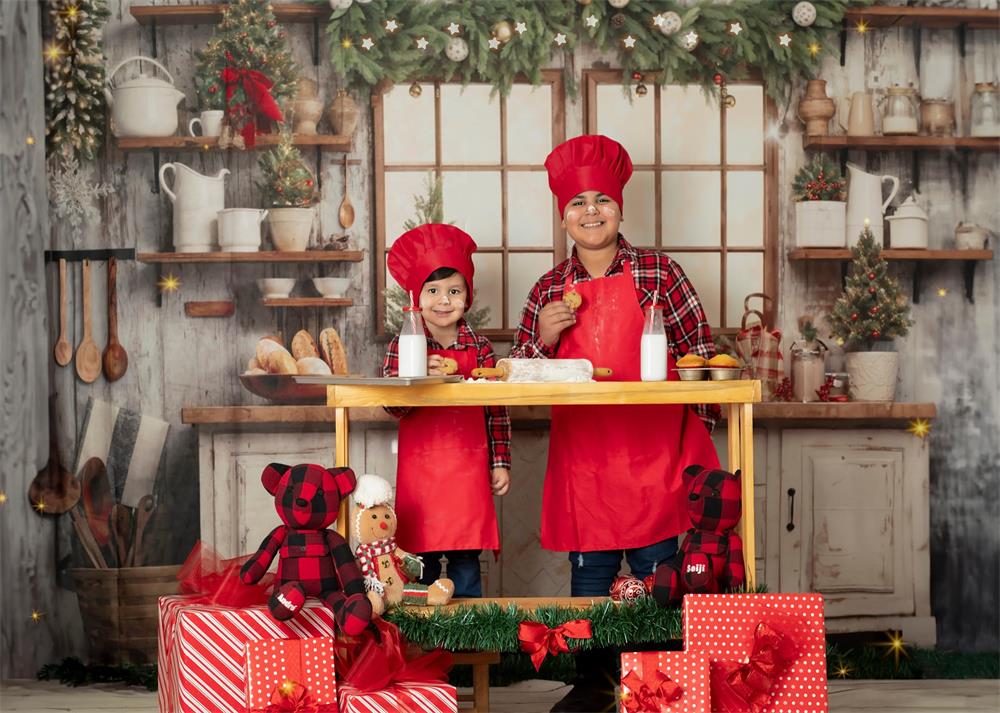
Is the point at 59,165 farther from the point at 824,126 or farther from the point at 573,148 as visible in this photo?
the point at 824,126

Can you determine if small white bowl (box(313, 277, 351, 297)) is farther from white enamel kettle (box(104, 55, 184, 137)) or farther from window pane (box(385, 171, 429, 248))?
white enamel kettle (box(104, 55, 184, 137))

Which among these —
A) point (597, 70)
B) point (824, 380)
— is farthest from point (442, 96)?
point (824, 380)

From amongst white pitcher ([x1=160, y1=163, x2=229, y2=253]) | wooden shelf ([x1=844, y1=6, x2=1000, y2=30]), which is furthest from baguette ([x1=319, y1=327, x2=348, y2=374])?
wooden shelf ([x1=844, y1=6, x2=1000, y2=30])

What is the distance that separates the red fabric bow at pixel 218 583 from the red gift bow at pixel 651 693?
1.00 m

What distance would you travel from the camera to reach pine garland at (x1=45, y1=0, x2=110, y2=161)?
13.1 ft

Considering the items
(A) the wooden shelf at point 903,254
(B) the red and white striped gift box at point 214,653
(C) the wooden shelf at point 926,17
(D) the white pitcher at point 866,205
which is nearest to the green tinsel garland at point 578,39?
(C) the wooden shelf at point 926,17

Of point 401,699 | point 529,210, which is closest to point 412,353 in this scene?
point 401,699

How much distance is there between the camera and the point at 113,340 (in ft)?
13.3

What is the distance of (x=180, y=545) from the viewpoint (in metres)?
4.04

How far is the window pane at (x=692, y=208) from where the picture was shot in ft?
14.0

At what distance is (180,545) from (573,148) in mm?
2096

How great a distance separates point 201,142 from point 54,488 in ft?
4.61

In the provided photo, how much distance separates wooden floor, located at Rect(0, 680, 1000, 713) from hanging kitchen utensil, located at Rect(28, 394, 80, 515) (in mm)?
629

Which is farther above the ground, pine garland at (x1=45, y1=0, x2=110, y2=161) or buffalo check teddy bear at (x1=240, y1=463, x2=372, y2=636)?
pine garland at (x1=45, y1=0, x2=110, y2=161)
